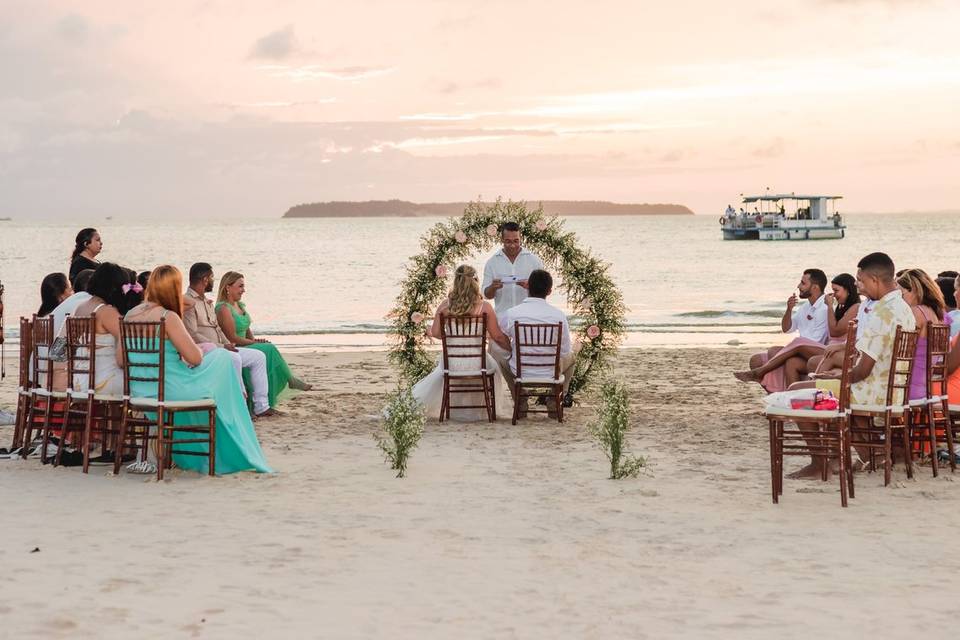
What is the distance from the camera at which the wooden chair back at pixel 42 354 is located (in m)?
8.35

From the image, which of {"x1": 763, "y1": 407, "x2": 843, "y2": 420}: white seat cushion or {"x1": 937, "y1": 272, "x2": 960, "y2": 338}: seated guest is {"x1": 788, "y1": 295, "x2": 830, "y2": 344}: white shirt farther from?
{"x1": 763, "y1": 407, "x2": 843, "y2": 420}: white seat cushion

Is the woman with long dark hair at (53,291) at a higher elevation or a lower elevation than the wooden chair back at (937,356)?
higher

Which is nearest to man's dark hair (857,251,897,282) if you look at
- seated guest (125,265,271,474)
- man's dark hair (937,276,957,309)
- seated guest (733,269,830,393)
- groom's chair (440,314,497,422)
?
man's dark hair (937,276,957,309)

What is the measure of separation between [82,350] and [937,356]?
232 inches

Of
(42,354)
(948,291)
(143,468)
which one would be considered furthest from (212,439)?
(948,291)

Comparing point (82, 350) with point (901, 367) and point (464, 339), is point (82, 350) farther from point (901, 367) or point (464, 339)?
point (901, 367)

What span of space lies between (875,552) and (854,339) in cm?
154

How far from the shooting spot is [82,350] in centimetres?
813

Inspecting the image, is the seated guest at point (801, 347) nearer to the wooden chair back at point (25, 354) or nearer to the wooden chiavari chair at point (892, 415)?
the wooden chiavari chair at point (892, 415)

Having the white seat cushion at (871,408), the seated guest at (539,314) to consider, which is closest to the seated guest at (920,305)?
the white seat cushion at (871,408)

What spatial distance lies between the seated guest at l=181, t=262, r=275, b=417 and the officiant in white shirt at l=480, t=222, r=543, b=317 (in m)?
2.39

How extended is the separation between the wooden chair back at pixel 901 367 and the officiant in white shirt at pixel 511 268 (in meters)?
4.63

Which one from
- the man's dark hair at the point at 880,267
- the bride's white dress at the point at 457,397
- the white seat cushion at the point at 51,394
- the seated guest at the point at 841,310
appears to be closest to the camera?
the man's dark hair at the point at 880,267

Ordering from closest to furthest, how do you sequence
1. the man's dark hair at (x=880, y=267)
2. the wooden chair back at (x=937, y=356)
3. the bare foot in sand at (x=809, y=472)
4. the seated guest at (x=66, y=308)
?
the man's dark hair at (x=880, y=267), the wooden chair back at (x=937, y=356), the bare foot in sand at (x=809, y=472), the seated guest at (x=66, y=308)
